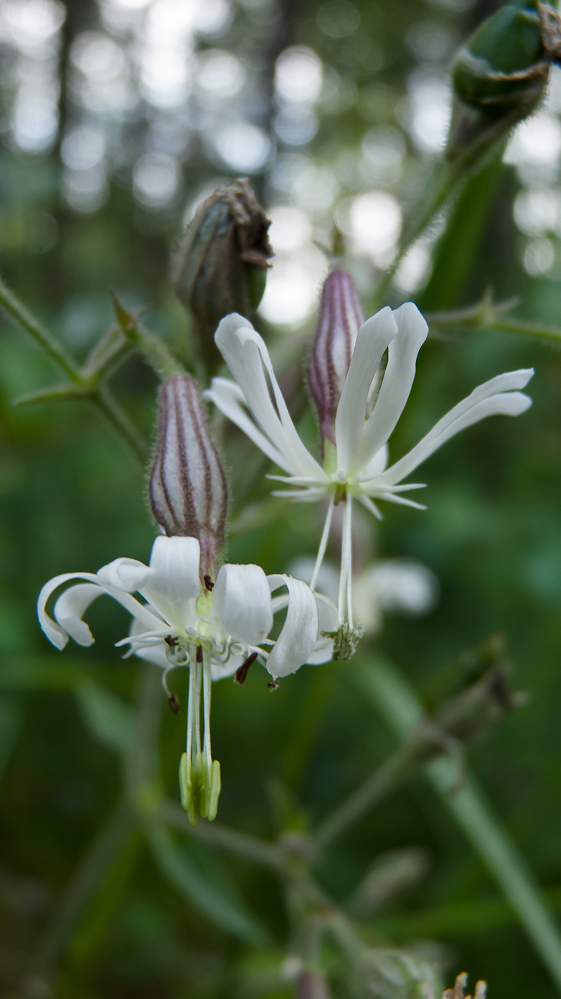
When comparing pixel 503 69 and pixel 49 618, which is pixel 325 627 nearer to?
pixel 49 618

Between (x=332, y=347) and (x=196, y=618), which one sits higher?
(x=332, y=347)

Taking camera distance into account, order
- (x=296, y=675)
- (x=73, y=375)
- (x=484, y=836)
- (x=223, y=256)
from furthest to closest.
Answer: (x=296, y=675)
(x=484, y=836)
(x=73, y=375)
(x=223, y=256)

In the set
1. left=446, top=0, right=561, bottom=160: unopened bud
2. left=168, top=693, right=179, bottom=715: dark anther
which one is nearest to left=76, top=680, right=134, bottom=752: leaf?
left=168, top=693, right=179, bottom=715: dark anther

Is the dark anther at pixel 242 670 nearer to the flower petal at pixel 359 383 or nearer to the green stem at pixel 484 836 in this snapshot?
the flower petal at pixel 359 383

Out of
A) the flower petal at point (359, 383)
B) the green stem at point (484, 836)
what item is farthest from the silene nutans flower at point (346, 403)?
the green stem at point (484, 836)

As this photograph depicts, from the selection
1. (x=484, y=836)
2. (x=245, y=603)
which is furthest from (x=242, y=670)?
(x=484, y=836)

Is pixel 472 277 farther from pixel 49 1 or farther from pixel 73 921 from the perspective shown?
pixel 49 1

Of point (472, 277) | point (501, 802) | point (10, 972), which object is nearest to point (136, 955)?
point (10, 972)
